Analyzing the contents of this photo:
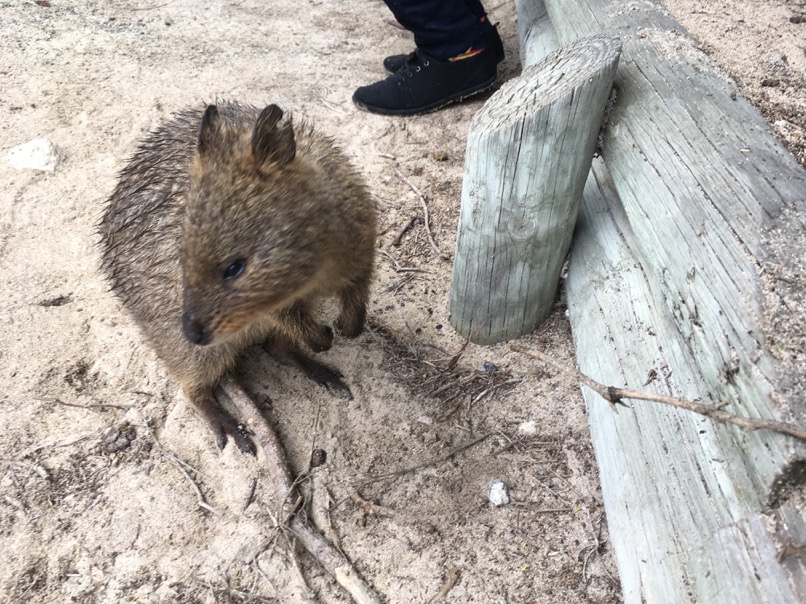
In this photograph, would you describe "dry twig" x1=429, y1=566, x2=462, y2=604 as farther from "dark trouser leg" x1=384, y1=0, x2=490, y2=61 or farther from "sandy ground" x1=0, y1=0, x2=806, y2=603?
"dark trouser leg" x1=384, y1=0, x2=490, y2=61

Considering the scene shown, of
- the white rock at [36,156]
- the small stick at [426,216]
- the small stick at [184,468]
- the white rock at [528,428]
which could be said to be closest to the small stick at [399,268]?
the small stick at [426,216]

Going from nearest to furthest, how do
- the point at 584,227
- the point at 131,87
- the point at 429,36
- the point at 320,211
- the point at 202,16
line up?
the point at 320,211 → the point at 584,227 → the point at 429,36 → the point at 131,87 → the point at 202,16

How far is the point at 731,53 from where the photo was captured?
3215mm

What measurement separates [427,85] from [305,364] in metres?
2.44

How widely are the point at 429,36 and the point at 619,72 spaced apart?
91.8 inches

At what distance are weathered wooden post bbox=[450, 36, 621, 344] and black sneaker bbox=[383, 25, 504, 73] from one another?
2326 mm

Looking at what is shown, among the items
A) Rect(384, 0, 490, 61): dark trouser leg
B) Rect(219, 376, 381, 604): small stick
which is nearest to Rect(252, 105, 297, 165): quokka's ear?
Rect(219, 376, 381, 604): small stick

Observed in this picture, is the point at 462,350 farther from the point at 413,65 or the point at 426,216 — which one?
the point at 413,65

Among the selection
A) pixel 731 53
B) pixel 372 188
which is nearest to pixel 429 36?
pixel 372 188

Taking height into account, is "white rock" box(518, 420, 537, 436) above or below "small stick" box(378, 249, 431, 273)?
above

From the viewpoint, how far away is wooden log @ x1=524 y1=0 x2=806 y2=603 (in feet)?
4.71

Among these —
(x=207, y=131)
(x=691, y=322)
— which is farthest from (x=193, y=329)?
(x=691, y=322)

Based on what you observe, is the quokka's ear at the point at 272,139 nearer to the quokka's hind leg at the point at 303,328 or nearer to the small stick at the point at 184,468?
the quokka's hind leg at the point at 303,328

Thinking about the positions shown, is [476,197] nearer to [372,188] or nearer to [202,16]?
[372,188]
